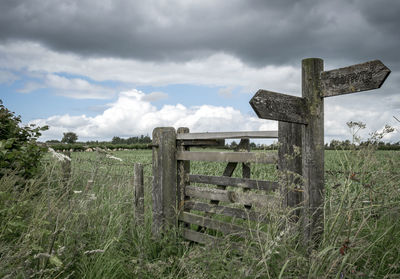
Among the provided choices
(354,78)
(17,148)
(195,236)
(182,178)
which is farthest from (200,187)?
(17,148)

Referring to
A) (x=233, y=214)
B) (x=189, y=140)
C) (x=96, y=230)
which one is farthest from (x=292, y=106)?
(x=96, y=230)

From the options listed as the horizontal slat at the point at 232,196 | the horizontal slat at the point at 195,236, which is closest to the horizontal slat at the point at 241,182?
the horizontal slat at the point at 232,196

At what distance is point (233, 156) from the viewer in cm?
401

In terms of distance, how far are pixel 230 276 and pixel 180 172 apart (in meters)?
2.42

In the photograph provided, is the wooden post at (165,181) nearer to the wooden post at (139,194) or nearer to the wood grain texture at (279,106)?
the wooden post at (139,194)

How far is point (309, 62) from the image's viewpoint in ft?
10.9

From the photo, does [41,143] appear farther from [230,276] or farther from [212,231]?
[230,276]

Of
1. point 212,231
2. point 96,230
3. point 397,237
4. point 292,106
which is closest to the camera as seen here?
point 292,106

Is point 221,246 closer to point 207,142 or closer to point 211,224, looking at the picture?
point 211,224

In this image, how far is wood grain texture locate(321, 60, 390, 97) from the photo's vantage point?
291 cm

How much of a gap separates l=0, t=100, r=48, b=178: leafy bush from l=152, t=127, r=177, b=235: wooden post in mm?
2480

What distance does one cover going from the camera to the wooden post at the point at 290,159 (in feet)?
10.8

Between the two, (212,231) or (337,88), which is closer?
(337,88)

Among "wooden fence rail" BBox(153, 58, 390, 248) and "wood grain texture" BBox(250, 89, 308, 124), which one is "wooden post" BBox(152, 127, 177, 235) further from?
"wood grain texture" BBox(250, 89, 308, 124)
